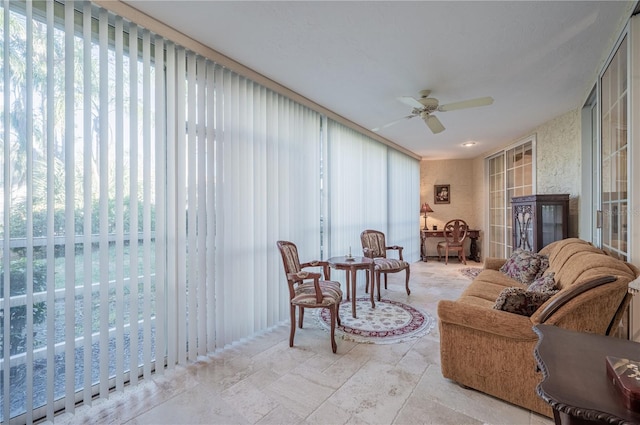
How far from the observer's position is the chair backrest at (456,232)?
6.50m

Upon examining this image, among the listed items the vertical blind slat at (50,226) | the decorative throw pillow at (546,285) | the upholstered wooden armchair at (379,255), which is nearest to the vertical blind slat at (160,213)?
the vertical blind slat at (50,226)

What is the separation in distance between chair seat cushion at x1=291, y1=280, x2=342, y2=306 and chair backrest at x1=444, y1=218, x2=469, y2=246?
177 inches

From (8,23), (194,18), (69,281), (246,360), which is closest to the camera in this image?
(8,23)

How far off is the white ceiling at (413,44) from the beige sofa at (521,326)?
1.73 meters

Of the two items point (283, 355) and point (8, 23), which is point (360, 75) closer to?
point (8, 23)

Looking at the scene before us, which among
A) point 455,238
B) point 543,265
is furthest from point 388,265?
point 455,238

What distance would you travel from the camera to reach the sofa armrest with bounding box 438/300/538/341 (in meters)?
1.82

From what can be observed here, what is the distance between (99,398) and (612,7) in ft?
14.1

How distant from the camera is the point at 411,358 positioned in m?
2.47

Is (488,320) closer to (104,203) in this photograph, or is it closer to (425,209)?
(104,203)

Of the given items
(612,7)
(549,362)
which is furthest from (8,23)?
(612,7)

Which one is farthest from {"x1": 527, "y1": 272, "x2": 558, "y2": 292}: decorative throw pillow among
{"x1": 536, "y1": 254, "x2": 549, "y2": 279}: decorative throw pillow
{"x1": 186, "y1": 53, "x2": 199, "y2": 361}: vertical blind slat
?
{"x1": 186, "y1": 53, "x2": 199, "y2": 361}: vertical blind slat

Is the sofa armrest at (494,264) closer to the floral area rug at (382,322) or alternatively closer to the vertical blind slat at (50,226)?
the floral area rug at (382,322)

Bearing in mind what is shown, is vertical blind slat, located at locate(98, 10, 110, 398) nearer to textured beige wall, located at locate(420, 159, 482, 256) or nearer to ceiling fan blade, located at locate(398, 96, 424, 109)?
ceiling fan blade, located at locate(398, 96, 424, 109)
